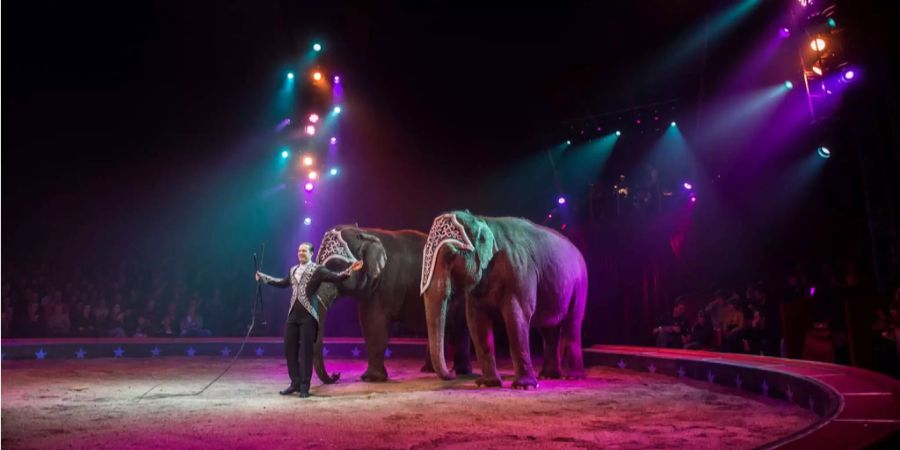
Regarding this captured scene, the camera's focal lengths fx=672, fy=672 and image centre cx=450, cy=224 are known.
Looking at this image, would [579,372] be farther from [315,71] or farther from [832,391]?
[315,71]

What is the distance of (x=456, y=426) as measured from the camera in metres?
5.30

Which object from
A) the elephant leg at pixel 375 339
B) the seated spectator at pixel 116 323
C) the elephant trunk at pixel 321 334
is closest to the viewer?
the elephant trunk at pixel 321 334

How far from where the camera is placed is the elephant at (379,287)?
335 inches

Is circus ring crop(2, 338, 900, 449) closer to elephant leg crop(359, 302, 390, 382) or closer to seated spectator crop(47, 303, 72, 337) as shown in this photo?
elephant leg crop(359, 302, 390, 382)

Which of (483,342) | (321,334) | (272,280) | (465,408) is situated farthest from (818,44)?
(272,280)

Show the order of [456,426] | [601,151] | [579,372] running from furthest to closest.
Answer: [601,151], [579,372], [456,426]

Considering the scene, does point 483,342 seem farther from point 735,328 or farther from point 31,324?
point 31,324

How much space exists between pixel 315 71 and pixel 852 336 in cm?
1367

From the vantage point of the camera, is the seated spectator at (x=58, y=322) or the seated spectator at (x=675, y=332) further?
the seated spectator at (x=58, y=322)

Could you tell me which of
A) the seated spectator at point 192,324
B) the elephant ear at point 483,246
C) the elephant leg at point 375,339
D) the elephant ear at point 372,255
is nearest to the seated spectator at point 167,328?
the seated spectator at point 192,324

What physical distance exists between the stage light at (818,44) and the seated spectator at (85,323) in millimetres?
14845

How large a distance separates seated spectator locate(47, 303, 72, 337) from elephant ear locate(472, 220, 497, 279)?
10.6m

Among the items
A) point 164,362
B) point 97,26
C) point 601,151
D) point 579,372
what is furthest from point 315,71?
point 579,372

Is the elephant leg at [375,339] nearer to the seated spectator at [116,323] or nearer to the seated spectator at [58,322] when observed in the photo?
the seated spectator at [116,323]
